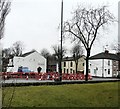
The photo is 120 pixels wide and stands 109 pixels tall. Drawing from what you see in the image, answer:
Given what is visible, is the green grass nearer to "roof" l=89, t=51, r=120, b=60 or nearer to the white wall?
the white wall

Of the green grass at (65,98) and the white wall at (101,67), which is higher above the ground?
the white wall at (101,67)

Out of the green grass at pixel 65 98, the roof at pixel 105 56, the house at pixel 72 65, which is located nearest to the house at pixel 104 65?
the roof at pixel 105 56

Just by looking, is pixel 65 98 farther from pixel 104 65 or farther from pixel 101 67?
pixel 104 65

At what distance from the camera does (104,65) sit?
80.2 meters

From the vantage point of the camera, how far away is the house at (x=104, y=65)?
79.0 meters

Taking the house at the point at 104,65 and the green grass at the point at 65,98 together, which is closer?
the green grass at the point at 65,98

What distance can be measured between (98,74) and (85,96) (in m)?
63.7

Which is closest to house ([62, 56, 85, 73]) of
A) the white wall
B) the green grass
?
the white wall

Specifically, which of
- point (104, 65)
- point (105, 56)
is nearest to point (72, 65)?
point (105, 56)

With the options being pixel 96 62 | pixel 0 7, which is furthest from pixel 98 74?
pixel 0 7

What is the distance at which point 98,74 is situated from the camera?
3118 inches

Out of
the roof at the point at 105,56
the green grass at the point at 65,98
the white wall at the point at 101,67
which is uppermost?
the roof at the point at 105,56

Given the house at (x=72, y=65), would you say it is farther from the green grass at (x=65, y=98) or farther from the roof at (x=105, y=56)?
the green grass at (x=65, y=98)

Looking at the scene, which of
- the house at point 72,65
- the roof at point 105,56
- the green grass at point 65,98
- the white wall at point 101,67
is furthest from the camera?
the house at point 72,65
